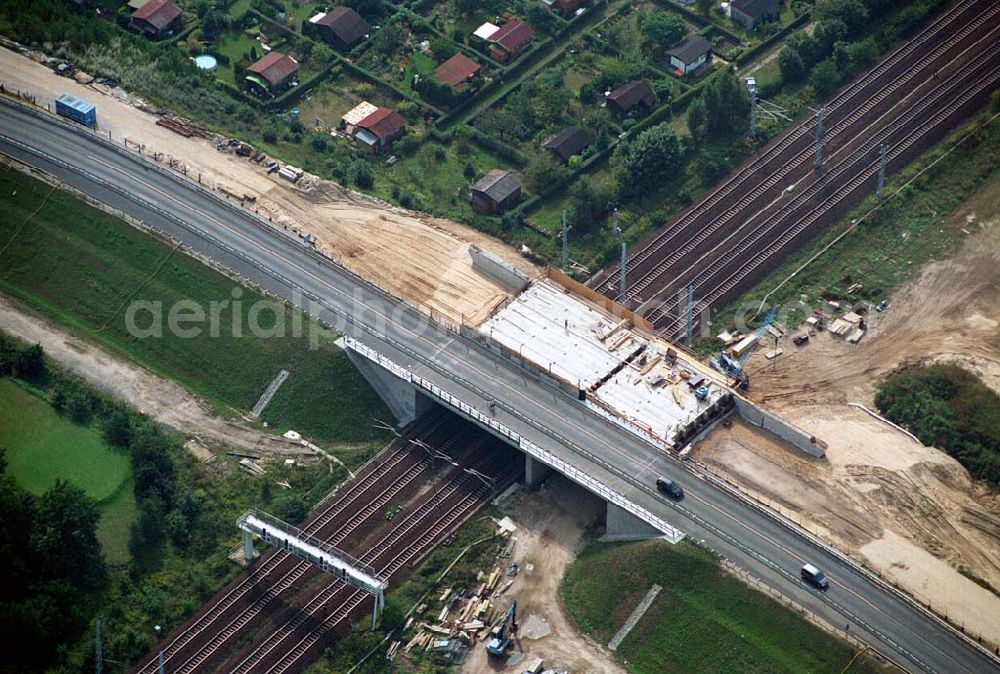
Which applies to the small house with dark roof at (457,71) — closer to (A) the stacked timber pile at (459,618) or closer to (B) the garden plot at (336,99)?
(B) the garden plot at (336,99)

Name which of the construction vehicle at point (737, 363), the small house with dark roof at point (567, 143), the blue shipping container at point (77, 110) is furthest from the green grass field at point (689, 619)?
the blue shipping container at point (77, 110)

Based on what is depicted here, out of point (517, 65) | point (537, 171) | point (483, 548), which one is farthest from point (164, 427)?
point (517, 65)

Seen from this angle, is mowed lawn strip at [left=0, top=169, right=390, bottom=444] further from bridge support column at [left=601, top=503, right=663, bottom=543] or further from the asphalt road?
bridge support column at [left=601, top=503, right=663, bottom=543]

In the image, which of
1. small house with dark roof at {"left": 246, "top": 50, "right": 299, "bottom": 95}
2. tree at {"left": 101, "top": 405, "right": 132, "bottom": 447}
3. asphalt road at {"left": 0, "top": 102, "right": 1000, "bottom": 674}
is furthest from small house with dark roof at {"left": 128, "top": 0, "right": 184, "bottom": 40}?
tree at {"left": 101, "top": 405, "right": 132, "bottom": 447}

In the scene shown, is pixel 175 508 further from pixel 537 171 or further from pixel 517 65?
pixel 517 65

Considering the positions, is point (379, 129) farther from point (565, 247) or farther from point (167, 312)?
point (167, 312)
